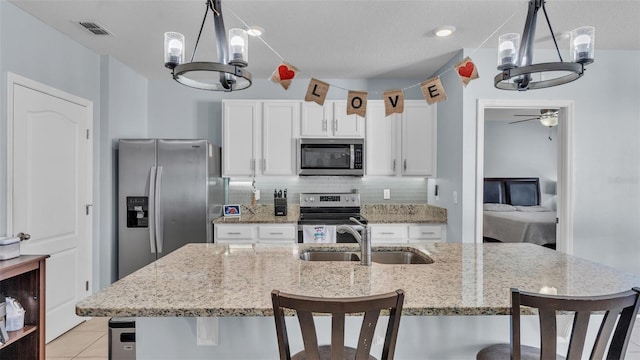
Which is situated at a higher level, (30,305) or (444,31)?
(444,31)

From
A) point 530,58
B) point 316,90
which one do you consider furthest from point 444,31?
point 316,90

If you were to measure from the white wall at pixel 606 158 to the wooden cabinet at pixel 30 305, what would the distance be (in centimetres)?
333

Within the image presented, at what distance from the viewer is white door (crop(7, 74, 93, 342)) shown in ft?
8.54

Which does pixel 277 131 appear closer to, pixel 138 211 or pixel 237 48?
pixel 138 211

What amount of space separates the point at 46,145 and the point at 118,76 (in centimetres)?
118

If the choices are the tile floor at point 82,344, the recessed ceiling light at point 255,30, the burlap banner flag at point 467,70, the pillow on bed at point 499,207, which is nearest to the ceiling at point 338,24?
the recessed ceiling light at point 255,30

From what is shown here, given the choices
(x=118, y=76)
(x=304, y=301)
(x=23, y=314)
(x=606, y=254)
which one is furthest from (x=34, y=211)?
(x=606, y=254)

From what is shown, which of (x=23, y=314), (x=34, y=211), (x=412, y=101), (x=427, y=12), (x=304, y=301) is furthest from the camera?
(x=412, y=101)

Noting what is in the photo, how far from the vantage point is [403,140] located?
4.07 m

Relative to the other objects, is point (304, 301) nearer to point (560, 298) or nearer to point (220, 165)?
point (560, 298)

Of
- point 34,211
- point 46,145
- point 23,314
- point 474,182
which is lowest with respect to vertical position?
point 23,314

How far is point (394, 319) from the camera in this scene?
1.05m

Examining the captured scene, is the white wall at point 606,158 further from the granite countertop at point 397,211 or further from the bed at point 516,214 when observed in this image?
the bed at point 516,214

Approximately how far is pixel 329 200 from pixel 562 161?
7.88ft
